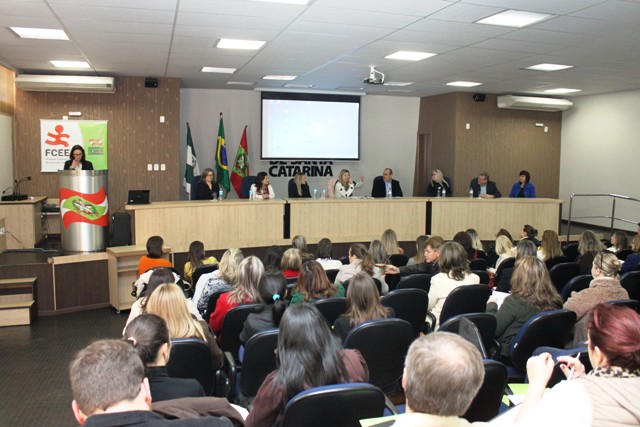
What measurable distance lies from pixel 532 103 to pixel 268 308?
423 inches

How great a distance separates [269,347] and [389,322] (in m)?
0.73

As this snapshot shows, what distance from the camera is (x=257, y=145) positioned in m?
13.0

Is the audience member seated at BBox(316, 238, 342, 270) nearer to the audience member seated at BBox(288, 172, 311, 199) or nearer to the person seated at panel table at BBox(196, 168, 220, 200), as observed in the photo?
the person seated at panel table at BBox(196, 168, 220, 200)

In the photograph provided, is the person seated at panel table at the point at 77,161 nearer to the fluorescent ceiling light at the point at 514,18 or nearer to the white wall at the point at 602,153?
the fluorescent ceiling light at the point at 514,18

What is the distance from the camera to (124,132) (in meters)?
10.8

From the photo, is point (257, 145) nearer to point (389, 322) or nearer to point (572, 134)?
point (572, 134)

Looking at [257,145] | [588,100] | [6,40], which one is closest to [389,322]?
[6,40]

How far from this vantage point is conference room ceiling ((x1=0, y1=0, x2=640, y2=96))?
5.47m

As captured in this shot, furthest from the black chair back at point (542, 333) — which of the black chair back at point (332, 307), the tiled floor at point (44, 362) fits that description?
the tiled floor at point (44, 362)

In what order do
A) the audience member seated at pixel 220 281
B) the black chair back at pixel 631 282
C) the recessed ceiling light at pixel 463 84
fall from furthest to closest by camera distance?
the recessed ceiling light at pixel 463 84 → the black chair back at pixel 631 282 → the audience member seated at pixel 220 281

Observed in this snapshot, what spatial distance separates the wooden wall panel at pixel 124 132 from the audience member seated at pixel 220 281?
637cm

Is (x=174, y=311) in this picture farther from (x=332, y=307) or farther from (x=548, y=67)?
(x=548, y=67)

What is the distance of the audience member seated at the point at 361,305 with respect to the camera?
3.60 metres

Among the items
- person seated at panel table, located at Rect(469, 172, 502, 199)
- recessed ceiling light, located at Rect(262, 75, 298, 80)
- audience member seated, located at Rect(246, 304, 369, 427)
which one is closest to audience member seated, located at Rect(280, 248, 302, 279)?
audience member seated, located at Rect(246, 304, 369, 427)
